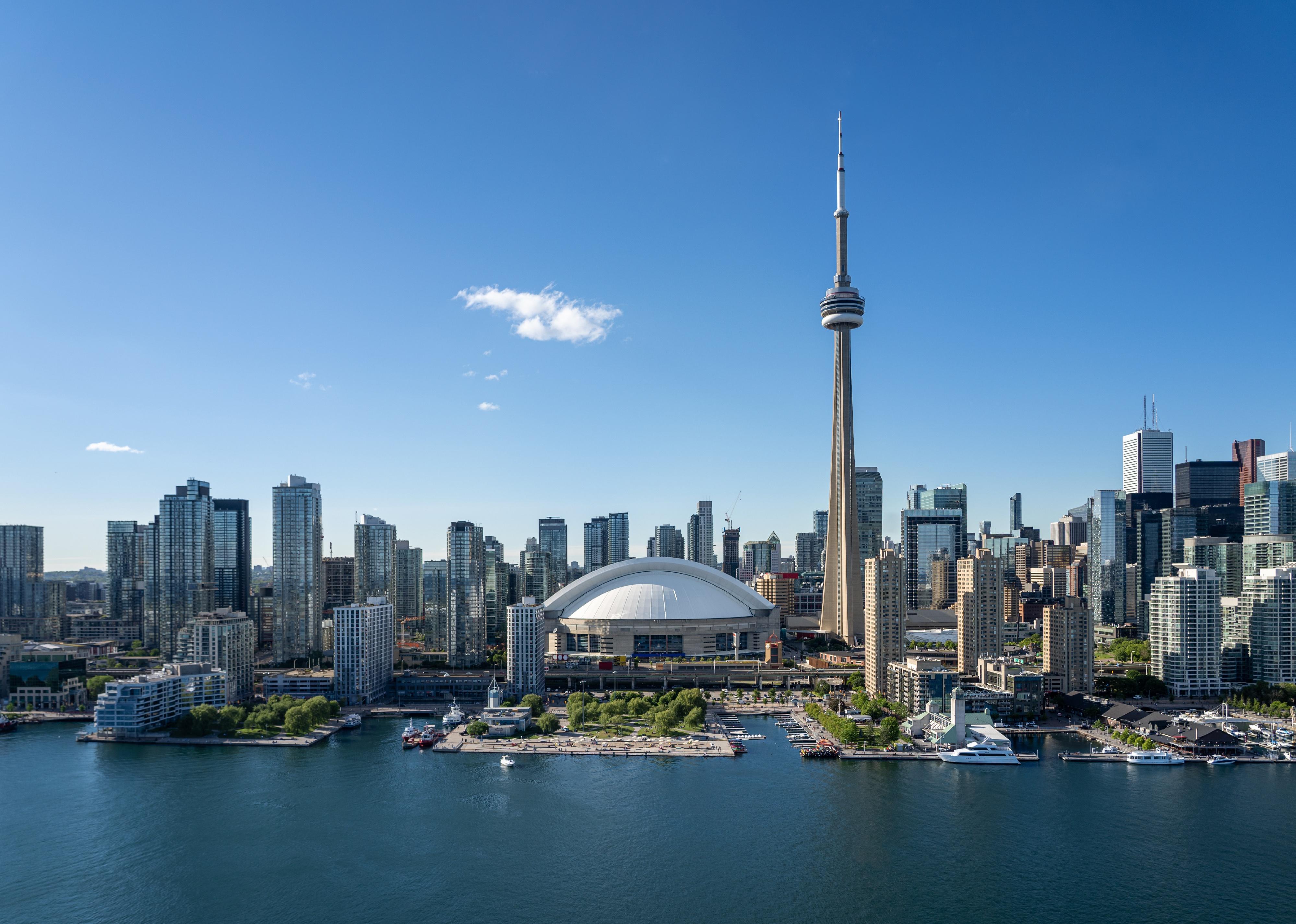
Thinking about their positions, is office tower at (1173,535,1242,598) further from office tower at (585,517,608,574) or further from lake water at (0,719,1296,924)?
office tower at (585,517,608,574)

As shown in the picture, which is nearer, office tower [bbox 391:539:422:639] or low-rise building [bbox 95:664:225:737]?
low-rise building [bbox 95:664:225:737]

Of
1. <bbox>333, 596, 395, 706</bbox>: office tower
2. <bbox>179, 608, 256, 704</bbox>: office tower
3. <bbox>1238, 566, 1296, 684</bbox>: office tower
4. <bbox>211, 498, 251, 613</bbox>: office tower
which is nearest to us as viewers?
<bbox>333, 596, 395, 706</bbox>: office tower

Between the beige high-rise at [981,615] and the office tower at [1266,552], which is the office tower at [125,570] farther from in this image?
the office tower at [1266,552]

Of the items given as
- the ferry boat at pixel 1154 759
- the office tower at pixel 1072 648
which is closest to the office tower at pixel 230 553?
the office tower at pixel 1072 648

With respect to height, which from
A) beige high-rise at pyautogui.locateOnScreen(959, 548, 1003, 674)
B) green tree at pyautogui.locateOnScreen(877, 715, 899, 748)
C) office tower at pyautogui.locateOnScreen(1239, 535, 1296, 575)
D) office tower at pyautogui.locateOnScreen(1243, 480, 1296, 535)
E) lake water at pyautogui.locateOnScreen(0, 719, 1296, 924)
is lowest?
lake water at pyautogui.locateOnScreen(0, 719, 1296, 924)

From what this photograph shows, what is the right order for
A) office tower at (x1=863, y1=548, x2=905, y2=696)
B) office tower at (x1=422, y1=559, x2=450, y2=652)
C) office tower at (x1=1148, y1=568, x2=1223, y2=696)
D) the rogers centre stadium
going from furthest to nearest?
1. office tower at (x1=422, y1=559, x2=450, y2=652)
2. the rogers centre stadium
3. office tower at (x1=1148, y1=568, x2=1223, y2=696)
4. office tower at (x1=863, y1=548, x2=905, y2=696)

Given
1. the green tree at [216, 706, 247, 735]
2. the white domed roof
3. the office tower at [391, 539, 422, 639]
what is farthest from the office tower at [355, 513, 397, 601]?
the green tree at [216, 706, 247, 735]

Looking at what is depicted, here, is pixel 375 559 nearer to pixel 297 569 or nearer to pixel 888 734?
pixel 297 569
